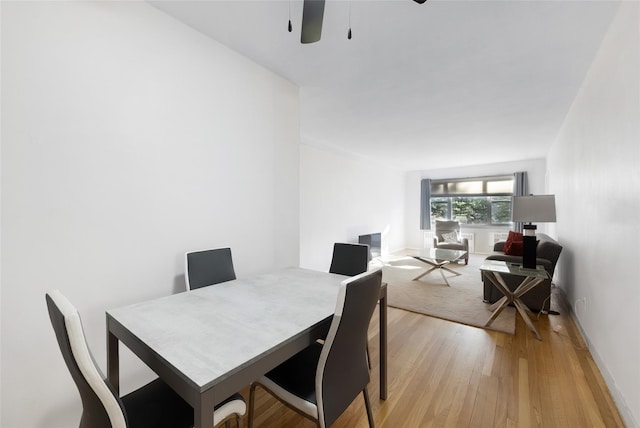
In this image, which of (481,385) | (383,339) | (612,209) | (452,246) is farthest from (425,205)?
(383,339)

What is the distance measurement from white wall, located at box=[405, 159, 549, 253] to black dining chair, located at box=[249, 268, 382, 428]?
6.46 m

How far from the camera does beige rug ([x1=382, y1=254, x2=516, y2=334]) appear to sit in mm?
2961

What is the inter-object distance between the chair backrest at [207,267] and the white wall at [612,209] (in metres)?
2.42

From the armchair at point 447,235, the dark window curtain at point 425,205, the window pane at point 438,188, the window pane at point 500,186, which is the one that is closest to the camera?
the armchair at point 447,235

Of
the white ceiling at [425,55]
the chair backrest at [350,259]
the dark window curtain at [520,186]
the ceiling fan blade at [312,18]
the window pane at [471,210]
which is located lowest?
the chair backrest at [350,259]

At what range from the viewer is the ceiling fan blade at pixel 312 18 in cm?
133

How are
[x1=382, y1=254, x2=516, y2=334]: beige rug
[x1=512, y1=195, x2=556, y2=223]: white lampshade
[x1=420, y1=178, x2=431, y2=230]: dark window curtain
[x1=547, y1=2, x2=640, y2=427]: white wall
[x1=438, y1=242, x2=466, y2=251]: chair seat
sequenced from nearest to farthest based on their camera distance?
1. [x1=547, y1=2, x2=640, y2=427]: white wall
2. [x1=512, y1=195, x2=556, y2=223]: white lampshade
3. [x1=382, y1=254, x2=516, y2=334]: beige rug
4. [x1=438, y1=242, x2=466, y2=251]: chair seat
5. [x1=420, y1=178, x2=431, y2=230]: dark window curtain

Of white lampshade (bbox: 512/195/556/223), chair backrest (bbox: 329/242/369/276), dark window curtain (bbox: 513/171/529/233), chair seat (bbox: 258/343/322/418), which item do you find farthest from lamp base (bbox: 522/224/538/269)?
dark window curtain (bbox: 513/171/529/233)

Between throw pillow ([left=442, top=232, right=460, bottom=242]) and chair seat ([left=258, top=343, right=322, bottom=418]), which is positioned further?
throw pillow ([left=442, top=232, right=460, bottom=242])

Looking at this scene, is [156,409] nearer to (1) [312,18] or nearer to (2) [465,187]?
(1) [312,18]

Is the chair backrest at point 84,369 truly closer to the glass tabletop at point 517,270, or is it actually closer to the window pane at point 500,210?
the glass tabletop at point 517,270

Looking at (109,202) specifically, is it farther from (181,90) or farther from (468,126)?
(468,126)

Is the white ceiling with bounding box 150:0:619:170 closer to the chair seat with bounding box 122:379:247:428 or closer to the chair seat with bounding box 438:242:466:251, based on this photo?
the chair seat with bounding box 122:379:247:428

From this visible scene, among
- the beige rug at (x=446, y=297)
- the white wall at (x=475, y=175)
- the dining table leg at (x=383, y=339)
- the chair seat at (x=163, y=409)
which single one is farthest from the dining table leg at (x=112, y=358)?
the white wall at (x=475, y=175)
